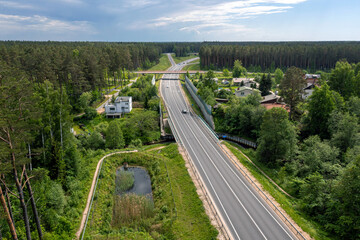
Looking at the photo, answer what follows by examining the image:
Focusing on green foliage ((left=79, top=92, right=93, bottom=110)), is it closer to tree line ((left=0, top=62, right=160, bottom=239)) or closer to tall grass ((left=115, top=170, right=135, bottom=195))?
tree line ((left=0, top=62, right=160, bottom=239))

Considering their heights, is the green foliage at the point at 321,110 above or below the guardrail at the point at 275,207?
above

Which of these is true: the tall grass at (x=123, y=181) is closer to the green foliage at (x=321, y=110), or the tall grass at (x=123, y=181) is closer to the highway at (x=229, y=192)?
the highway at (x=229, y=192)

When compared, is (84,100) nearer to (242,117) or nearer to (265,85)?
(242,117)

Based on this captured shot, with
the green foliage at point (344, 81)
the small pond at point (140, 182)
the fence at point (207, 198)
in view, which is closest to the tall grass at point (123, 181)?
the small pond at point (140, 182)

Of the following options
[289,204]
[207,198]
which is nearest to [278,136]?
[289,204]

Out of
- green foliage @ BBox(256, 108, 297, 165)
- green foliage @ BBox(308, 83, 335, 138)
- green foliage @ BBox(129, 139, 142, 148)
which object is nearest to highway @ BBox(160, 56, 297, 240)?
green foliage @ BBox(256, 108, 297, 165)

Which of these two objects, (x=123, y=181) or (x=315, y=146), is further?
(x=315, y=146)
